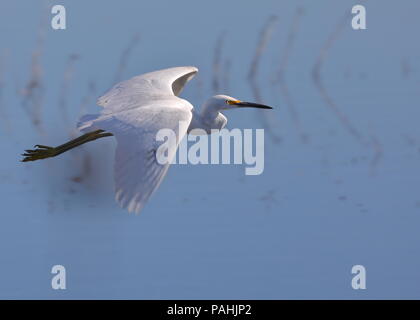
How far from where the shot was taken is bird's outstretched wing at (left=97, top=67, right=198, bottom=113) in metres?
6.91

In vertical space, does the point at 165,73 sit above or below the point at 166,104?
above

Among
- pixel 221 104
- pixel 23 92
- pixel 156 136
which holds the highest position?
pixel 23 92

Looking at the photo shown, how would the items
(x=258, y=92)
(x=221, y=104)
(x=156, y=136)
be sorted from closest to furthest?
1. (x=156, y=136)
2. (x=221, y=104)
3. (x=258, y=92)

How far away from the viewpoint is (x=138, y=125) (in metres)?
6.05

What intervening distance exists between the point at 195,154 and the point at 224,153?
274mm

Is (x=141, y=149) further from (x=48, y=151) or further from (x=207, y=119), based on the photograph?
(x=48, y=151)

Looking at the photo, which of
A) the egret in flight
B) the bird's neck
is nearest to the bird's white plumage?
the egret in flight

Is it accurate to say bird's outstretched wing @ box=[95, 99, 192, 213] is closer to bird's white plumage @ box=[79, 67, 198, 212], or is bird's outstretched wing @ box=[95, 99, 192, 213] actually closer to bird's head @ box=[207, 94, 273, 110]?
bird's white plumage @ box=[79, 67, 198, 212]

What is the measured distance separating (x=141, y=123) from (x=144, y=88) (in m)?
1.24

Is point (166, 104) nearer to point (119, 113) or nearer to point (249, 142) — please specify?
point (119, 113)

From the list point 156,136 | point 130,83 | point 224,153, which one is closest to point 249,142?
point 224,153

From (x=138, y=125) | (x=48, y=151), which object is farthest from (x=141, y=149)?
(x=48, y=151)

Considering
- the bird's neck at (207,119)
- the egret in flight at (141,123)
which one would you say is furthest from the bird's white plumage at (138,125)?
the bird's neck at (207,119)

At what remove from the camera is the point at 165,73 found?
25.6 ft
